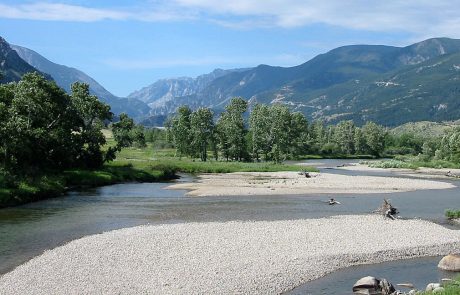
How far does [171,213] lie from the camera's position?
53094 mm

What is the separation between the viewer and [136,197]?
225ft

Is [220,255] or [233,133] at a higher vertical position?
[233,133]

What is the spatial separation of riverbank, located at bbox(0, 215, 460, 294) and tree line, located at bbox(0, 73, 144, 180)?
3261 centimetres

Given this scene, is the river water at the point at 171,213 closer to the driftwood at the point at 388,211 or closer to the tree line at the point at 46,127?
the driftwood at the point at 388,211

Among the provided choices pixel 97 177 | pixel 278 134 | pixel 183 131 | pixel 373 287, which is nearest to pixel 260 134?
pixel 278 134

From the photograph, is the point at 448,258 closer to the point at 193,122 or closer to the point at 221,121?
the point at 193,122

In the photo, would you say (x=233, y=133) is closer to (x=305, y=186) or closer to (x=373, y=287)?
(x=305, y=186)

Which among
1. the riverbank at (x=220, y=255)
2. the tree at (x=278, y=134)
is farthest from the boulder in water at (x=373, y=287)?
the tree at (x=278, y=134)

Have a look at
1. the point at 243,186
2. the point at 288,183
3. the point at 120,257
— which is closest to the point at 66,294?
the point at 120,257

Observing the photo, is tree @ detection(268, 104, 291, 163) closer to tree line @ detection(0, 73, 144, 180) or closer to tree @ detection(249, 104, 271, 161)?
tree @ detection(249, 104, 271, 161)

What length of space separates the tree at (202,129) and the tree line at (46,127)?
130 feet

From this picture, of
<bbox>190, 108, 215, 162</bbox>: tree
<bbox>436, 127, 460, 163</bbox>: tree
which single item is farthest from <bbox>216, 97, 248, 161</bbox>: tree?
<bbox>436, 127, 460, 163</bbox>: tree

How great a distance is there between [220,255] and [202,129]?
11239 centimetres

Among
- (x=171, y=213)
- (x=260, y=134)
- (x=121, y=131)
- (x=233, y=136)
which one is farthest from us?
(x=260, y=134)
